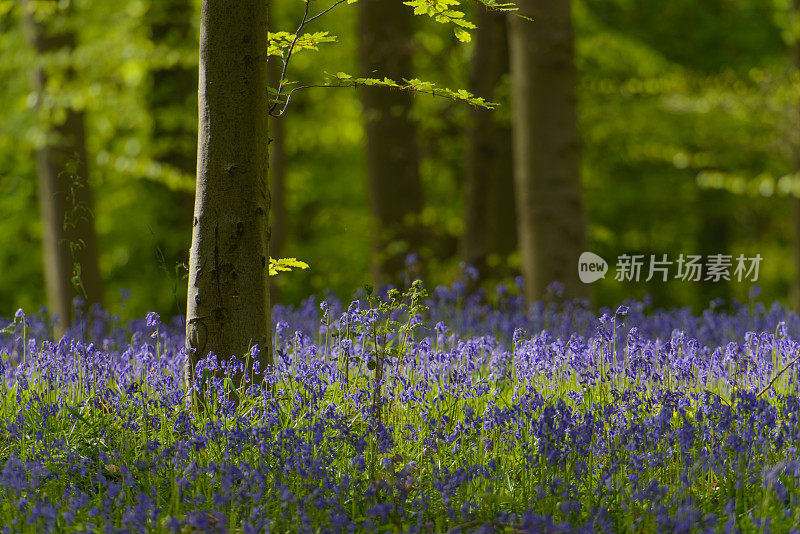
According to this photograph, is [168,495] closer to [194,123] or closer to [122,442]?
[122,442]

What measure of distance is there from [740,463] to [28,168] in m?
14.5

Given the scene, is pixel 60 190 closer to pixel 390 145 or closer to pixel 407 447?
pixel 390 145

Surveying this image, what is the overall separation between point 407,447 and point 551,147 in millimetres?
4118

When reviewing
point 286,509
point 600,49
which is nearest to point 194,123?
point 600,49

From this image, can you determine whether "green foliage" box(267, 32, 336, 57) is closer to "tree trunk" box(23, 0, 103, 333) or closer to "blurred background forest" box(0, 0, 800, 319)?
"tree trunk" box(23, 0, 103, 333)

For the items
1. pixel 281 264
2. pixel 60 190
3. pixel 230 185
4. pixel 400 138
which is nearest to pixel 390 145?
pixel 400 138

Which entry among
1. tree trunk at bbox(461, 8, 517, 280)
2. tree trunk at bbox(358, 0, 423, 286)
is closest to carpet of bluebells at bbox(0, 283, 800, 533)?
tree trunk at bbox(358, 0, 423, 286)

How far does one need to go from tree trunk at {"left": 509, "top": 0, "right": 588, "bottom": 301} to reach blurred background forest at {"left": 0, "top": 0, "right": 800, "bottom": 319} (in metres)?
2.63

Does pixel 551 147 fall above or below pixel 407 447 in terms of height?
above

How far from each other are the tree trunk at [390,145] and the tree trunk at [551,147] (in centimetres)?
256

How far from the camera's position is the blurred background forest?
35.3ft

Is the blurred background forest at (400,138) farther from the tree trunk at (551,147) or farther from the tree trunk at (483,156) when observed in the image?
the tree trunk at (551,147)

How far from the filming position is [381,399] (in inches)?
157

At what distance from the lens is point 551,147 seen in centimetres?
746
